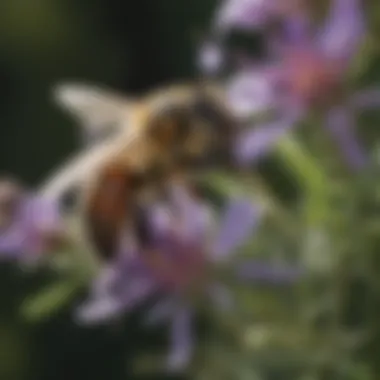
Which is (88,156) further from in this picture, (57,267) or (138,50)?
(138,50)

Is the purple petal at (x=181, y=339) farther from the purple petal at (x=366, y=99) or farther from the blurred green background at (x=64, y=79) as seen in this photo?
the blurred green background at (x=64, y=79)

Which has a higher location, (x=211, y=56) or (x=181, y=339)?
(x=211, y=56)

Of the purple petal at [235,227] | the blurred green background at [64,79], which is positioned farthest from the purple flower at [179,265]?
the blurred green background at [64,79]

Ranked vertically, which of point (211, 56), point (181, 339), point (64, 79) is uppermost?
point (64, 79)

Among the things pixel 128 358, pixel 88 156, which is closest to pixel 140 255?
pixel 88 156

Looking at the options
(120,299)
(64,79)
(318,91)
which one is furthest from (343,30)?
(64,79)

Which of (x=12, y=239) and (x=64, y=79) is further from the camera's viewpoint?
(x=64, y=79)

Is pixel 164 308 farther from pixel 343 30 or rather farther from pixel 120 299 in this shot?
pixel 343 30
